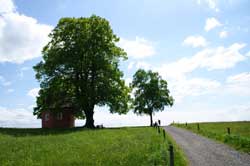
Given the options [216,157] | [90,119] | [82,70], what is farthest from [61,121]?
[216,157]

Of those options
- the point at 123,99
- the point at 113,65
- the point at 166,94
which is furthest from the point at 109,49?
the point at 166,94

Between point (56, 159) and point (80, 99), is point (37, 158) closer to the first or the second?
point (56, 159)

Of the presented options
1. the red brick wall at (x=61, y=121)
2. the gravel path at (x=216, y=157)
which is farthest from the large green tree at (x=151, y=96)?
the gravel path at (x=216, y=157)

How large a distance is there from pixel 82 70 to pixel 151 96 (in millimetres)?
31602

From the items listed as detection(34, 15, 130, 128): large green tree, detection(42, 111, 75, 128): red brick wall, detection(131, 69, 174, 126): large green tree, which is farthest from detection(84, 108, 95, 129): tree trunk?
detection(131, 69, 174, 126): large green tree

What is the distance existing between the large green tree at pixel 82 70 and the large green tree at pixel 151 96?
1007 inches

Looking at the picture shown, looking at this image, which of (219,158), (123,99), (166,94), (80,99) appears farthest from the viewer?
(166,94)

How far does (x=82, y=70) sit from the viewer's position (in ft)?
176

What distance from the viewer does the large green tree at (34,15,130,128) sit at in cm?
5216

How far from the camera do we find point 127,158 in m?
18.5

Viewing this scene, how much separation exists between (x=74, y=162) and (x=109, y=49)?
127 ft

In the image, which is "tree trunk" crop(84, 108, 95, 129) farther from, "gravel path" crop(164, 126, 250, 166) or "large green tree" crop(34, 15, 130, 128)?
"gravel path" crop(164, 126, 250, 166)

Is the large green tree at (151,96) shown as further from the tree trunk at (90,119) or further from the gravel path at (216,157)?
Answer: the gravel path at (216,157)

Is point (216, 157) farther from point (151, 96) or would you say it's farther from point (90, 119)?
point (151, 96)
